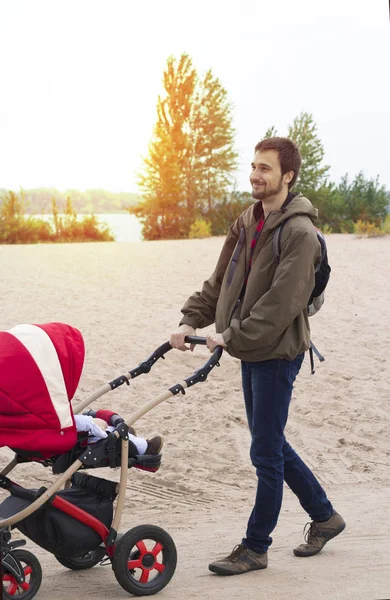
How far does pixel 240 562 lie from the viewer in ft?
9.99

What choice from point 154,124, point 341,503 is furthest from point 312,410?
point 154,124

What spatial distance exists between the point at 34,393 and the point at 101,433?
1.07ft

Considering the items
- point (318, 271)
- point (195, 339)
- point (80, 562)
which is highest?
point (318, 271)

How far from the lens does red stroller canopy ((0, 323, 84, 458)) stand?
103 inches

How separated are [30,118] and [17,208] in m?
3.57

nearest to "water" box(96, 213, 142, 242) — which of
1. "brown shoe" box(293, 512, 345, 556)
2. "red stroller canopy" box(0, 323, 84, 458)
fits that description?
"brown shoe" box(293, 512, 345, 556)

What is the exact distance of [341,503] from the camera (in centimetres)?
438

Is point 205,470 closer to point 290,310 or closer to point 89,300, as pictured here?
point 290,310

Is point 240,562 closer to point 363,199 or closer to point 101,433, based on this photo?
point 101,433

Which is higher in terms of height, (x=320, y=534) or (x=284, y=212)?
(x=284, y=212)

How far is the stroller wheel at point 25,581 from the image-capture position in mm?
2703

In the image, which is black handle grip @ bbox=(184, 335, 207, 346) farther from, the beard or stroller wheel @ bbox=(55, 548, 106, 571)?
stroller wheel @ bbox=(55, 548, 106, 571)

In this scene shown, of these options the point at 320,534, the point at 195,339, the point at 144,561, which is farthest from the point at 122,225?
the point at 144,561

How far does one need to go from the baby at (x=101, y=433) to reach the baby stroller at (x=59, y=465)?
0.8 inches
